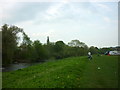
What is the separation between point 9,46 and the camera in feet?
125

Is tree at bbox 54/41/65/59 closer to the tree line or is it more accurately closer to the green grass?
the tree line

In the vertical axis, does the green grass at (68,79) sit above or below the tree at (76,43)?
below

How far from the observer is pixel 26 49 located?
69.8 metres

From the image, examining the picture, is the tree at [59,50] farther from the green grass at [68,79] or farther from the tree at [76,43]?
the green grass at [68,79]

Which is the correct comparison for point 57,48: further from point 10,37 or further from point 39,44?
point 10,37

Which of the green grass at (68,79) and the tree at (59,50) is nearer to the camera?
the green grass at (68,79)

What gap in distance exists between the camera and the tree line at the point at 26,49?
37987mm

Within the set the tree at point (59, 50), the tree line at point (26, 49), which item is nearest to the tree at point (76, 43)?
the tree line at point (26, 49)

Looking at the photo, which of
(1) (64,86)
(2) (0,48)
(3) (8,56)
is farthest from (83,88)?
(3) (8,56)

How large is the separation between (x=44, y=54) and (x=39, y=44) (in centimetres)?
670

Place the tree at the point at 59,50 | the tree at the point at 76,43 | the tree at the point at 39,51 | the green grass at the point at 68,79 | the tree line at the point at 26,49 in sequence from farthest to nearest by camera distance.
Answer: the tree at the point at 76,43 → the tree at the point at 59,50 → the tree at the point at 39,51 → the tree line at the point at 26,49 → the green grass at the point at 68,79

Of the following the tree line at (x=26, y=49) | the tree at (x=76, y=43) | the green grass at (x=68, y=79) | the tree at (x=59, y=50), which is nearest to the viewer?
the green grass at (x=68, y=79)

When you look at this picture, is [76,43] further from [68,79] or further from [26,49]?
[68,79]

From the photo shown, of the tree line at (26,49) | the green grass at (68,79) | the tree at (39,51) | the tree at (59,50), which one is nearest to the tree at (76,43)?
the tree line at (26,49)
